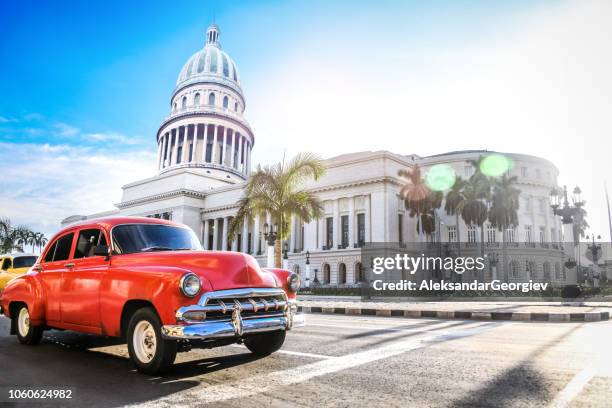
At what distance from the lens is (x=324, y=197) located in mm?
51125

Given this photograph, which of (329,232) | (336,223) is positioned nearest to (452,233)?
(336,223)

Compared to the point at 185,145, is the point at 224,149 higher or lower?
lower

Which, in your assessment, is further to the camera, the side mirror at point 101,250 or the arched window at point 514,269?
the arched window at point 514,269

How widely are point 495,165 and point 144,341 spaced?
5066 centimetres

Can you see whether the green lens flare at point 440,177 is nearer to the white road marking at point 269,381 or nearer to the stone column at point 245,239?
the stone column at point 245,239

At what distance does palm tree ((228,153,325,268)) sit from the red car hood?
18274 millimetres

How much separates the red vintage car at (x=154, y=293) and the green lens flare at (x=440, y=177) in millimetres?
47893

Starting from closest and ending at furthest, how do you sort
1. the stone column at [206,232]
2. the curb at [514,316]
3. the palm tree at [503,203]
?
1. the curb at [514,316]
2. the palm tree at [503,203]
3. the stone column at [206,232]

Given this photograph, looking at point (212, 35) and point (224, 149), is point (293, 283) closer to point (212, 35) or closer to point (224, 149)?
point (224, 149)

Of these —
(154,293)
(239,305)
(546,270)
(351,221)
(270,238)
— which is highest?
(351,221)

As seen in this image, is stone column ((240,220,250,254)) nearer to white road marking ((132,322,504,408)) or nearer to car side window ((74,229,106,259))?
car side window ((74,229,106,259))

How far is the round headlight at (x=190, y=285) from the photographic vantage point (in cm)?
439

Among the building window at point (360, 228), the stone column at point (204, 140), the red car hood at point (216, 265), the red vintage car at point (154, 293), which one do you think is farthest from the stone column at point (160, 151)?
the red car hood at point (216, 265)

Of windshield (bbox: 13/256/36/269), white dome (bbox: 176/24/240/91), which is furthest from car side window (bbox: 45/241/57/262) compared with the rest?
white dome (bbox: 176/24/240/91)
